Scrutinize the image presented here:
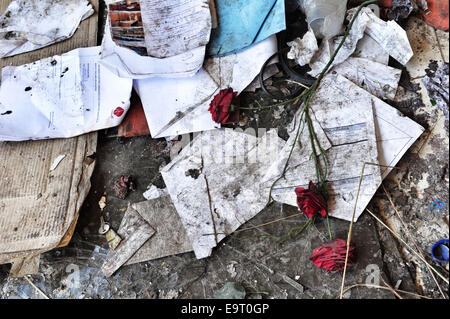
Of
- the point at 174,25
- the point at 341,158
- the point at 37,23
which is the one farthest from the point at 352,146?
the point at 37,23

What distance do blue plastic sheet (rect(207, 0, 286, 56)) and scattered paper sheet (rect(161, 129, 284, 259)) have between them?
40cm

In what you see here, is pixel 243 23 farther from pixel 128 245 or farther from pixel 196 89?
pixel 128 245

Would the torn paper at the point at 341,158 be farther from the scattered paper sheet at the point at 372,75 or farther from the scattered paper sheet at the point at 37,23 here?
the scattered paper sheet at the point at 37,23

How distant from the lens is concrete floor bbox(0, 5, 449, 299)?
4.48 feet

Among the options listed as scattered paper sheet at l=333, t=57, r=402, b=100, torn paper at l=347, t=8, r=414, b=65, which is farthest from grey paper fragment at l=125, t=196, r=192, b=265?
torn paper at l=347, t=8, r=414, b=65

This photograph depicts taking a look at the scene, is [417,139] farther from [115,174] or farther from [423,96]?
[115,174]

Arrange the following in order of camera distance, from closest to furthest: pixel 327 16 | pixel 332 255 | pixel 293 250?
pixel 332 255 → pixel 293 250 → pixel 327 16

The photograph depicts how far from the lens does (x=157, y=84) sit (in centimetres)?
167

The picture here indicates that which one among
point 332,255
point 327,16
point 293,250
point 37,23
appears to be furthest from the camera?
point 37,23

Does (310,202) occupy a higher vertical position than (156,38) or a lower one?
lower

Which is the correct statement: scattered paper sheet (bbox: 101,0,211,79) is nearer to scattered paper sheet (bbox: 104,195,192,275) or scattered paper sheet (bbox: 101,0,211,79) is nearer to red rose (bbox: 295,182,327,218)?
scattered paper sheet (bbox: 104,195,192,275)

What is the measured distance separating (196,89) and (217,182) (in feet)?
1.45

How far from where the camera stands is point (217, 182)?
5.09ft

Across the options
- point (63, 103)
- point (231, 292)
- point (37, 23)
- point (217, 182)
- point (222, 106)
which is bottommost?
point (231, 292)
